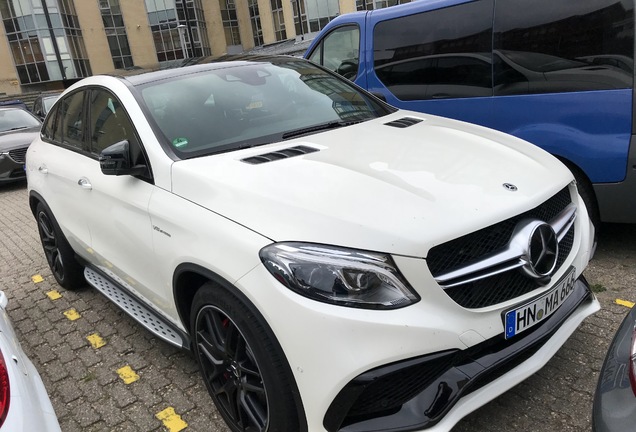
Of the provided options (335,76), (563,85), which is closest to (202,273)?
(335,76)

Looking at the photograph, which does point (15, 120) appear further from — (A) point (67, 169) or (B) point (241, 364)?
(B) point (241, 364)

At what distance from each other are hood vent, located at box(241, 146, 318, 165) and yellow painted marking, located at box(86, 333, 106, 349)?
1.89 m

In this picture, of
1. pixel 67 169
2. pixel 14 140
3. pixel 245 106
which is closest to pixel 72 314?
pixel 67 169

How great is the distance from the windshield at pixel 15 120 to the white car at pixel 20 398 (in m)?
10.3

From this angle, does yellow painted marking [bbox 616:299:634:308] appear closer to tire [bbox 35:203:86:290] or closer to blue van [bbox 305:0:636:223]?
blue van [bbox 305:0:636:223]

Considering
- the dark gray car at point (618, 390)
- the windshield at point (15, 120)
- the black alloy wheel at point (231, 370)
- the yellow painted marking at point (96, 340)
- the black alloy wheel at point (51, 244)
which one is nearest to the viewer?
the dark gray car at point (618, 390)

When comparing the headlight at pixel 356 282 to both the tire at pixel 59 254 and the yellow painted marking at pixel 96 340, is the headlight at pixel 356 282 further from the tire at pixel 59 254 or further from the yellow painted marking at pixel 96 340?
the tire at pixel 59 254

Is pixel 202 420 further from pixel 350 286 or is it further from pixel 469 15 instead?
pixel 469 15

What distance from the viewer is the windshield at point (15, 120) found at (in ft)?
34.5

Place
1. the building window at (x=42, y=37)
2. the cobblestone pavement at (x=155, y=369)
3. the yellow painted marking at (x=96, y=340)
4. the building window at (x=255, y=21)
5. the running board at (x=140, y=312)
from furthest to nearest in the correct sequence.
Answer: the building window at (x=255, y=21) → the building window at (x=42, y=37) → the yellow painted marking at (x=96, y=340) → the running board at (x=140, y=312) → the cobblestone pavement at (x=155, y=369)

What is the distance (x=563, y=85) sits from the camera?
139 inches

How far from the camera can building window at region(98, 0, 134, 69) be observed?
41.7 metres

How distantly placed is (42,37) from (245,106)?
139 feet

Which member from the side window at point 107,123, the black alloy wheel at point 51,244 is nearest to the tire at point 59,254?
the black alloy wheel at point 51,244
